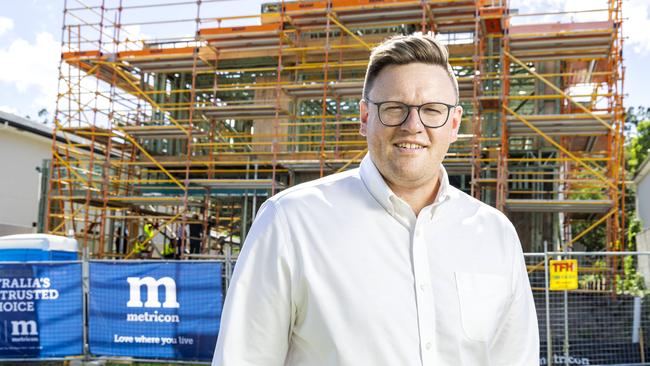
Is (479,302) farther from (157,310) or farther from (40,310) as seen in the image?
(40,310)

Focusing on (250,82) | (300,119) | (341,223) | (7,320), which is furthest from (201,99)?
(341,223)

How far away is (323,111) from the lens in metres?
18.2

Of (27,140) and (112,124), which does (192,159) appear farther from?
(27,140)

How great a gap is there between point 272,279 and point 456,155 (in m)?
15.9

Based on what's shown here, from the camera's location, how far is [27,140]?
89.2ft

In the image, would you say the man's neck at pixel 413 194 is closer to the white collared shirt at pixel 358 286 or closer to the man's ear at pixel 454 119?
the white collared shirt at pixel 358 286

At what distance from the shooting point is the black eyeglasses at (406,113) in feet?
6.72

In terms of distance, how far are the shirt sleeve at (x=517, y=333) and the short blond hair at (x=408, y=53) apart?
0.62m

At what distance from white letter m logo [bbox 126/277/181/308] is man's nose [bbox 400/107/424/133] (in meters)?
7.48

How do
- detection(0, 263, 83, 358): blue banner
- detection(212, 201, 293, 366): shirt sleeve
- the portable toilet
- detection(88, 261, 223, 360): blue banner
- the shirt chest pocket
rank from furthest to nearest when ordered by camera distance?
the portable toilet → detection(0, 263, 83, 358): blue banner → detection(88, 261, 223, 360): blue banner → the shirt chest pocket → detection(212, 201, 293, 366): shirt sleeve

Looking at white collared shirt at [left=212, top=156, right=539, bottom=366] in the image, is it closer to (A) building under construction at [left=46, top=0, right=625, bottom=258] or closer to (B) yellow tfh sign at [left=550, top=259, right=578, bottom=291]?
(B) yellow tfh sign at [left=550, top=259, right=578, bottom=291]

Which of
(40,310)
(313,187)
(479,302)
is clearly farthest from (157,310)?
(479,302)

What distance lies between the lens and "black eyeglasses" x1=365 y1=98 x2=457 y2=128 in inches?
80.7

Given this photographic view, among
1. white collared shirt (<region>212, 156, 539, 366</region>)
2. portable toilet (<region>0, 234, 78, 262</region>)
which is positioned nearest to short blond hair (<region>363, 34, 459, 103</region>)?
white collared shirt (<region>212, 156, 539, 366</region>)
